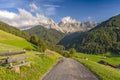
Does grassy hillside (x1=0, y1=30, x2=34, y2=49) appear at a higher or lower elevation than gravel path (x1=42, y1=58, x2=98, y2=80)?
higher

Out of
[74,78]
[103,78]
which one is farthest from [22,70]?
[103,78]

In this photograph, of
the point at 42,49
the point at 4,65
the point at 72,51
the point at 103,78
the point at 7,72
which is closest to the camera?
the point at 7,72

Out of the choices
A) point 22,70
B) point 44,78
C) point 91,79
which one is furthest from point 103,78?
point 22,70

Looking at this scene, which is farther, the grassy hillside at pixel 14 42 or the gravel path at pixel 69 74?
the grassy hillside at pixel 14 42

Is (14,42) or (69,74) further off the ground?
(14,42)

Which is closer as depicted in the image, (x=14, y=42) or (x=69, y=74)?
(x=69, y=74)

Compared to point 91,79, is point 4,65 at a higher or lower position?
higher

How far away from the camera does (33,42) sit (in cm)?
16850

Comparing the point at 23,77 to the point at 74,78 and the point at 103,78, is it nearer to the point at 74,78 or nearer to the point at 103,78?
the point at 74,78

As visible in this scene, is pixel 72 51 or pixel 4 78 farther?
pixel 72 51

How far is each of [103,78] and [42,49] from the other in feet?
379

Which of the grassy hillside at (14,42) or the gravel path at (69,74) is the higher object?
the grassy hillside at (14,42)

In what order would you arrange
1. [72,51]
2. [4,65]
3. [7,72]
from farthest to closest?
1. [72,51]
2. [4,65]
3. [7,72]

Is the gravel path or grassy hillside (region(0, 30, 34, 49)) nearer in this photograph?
the gravel path
